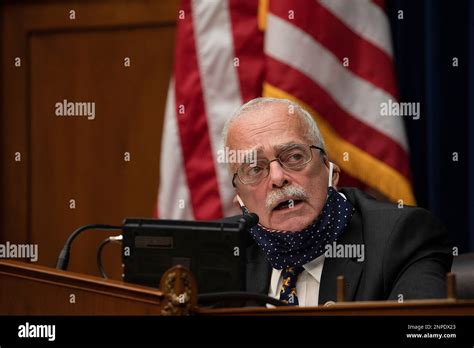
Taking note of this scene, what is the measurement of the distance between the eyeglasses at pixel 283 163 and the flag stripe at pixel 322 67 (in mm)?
984

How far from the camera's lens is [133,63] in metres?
3.99

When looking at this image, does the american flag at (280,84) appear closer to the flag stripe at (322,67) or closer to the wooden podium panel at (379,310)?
the flag stripe at (322,67)

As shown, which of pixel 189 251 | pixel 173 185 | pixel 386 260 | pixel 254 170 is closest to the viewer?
pixel 189 251

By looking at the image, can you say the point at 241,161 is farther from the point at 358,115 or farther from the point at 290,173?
the point at 358,115

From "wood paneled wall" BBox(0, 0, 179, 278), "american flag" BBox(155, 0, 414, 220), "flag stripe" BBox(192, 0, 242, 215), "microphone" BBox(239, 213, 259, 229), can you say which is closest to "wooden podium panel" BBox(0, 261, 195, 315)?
"microphone" BBox(239, 213, 259, 229)

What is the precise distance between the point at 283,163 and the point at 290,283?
1.06 ft

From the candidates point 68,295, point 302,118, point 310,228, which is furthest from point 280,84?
point 68,295

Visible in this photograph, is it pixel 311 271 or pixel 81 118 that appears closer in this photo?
pixel 311 271

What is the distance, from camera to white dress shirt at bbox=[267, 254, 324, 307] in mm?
2367

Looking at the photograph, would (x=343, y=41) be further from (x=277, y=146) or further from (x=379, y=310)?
(x=379, y=310)

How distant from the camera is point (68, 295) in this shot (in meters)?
1.60

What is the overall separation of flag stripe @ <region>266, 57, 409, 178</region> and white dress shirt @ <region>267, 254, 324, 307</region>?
1056 mm

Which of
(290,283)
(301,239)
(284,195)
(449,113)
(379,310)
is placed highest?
(449,113)

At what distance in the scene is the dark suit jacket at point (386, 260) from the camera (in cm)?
230
